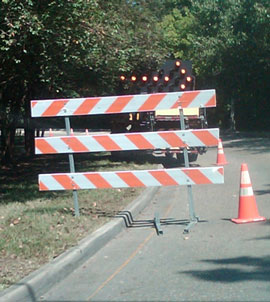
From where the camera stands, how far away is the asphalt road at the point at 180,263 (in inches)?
243

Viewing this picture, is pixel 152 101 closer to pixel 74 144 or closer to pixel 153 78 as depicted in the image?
pixel 74 144

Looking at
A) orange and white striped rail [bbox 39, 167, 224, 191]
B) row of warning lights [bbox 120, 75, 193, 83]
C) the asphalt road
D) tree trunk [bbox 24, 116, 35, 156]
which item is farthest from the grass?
tree trunk [bbox 24, 116, 35, 156]

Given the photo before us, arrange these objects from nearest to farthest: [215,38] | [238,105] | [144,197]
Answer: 1. [144,197]
2. [215,38]
3. [238,105]

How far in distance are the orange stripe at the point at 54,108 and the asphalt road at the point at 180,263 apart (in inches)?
89.1

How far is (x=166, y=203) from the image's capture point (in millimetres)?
12203

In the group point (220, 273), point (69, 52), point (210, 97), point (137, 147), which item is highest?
point (69, 52)

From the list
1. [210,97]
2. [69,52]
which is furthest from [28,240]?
[69,52]

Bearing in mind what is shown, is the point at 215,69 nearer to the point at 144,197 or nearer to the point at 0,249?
the point at 144,197

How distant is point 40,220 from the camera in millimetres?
9250

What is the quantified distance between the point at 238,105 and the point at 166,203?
33215mm

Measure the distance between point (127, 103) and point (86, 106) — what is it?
2.21 feet

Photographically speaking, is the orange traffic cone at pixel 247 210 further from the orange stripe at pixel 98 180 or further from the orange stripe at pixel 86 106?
the orange stripe at pixel 86 106

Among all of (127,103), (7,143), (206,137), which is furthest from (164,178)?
(7,143)

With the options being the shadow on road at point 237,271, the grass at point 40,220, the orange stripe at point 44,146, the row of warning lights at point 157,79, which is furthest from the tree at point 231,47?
the shadow on road at point 237,271
